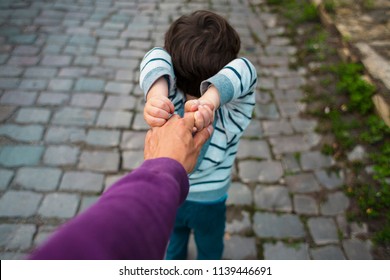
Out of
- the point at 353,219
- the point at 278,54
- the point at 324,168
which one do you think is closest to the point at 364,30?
the point at 278,54

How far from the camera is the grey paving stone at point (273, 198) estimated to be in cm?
274

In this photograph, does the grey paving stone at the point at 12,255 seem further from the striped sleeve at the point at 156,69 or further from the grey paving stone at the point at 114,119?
the striped sleeve at the point at 156,69

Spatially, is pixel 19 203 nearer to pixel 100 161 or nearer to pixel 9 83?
pixel 100 161

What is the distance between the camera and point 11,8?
4965 mm

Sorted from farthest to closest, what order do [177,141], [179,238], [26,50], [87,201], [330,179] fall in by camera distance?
[26,50]
[330,179]
[87,201]
[179,238]
[177,141]

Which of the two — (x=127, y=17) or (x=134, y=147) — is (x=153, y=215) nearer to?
(x=134, y=147)

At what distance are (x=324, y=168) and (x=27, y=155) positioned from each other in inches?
105

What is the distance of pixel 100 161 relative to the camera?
301 cm

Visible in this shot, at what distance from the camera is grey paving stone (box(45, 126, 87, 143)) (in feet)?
10.4

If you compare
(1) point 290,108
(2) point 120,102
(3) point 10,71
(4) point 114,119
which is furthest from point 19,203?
(1) point 290,108

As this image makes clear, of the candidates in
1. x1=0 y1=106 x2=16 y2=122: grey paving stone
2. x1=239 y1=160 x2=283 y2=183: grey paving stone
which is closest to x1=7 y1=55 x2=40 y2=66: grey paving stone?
x1=0 y1=106 x2=16 y2=122: grey paving stone

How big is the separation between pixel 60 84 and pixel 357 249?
10.9 feet

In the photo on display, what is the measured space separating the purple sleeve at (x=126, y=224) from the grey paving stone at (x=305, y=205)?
77.6 inches

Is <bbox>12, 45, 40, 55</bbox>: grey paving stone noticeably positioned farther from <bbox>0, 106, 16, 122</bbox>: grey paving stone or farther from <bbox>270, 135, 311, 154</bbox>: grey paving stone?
<bbox>270, 135, 311, 154</bbox>: grey paving stone
